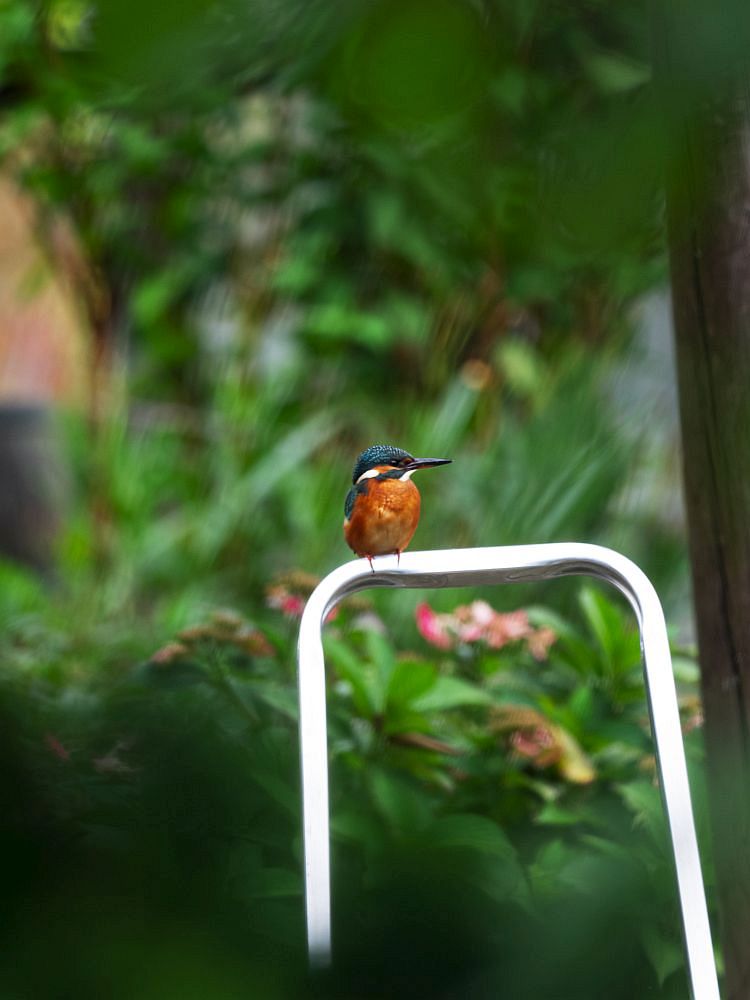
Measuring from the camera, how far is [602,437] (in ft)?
6.05

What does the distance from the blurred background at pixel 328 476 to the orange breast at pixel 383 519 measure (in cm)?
16

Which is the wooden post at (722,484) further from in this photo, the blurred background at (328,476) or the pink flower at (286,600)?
the pink flower at (286,600)

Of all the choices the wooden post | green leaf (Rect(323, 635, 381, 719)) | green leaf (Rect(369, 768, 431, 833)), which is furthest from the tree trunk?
green leaf (Rect(323, 635, 381, 719))

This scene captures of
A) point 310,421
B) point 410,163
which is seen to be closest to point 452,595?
point 310,421

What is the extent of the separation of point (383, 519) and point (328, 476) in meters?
1.60

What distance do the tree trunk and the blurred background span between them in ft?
0.26

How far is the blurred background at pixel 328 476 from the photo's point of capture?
38 cm

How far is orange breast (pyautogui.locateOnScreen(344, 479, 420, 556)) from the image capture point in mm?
882

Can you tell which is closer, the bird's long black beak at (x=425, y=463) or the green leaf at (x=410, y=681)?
the bird's long black beak at (x=425, y=463)

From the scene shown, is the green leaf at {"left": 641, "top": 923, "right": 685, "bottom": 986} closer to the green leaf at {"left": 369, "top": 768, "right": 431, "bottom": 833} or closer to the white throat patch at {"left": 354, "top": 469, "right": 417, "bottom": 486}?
the green leaf at {"left": 369, "top": 768, "right": 431, "bottom": 833}

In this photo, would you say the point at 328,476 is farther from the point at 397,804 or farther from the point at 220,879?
the point at 220,879

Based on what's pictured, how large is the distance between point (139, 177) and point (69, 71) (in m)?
2.41

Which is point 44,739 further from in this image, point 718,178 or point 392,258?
point 392,258

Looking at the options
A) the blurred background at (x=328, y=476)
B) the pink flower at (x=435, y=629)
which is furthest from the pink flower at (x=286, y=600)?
the pink flower at (x=435, y=629)
